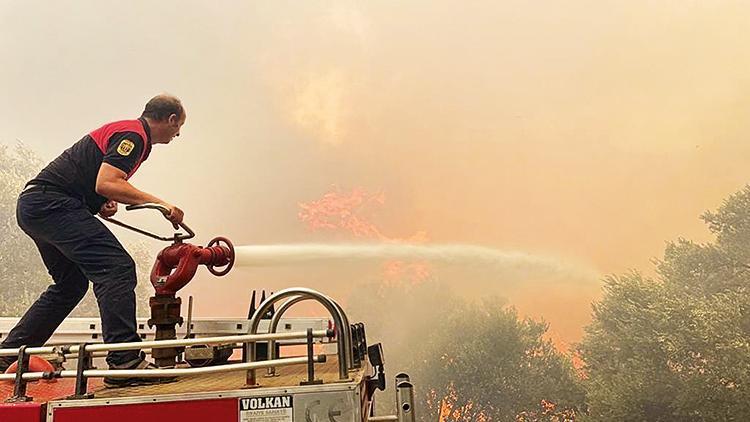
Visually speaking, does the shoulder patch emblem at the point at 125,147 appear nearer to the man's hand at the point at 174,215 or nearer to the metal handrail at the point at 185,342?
the man's hand at the point at 174,215

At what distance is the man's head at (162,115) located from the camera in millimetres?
4406

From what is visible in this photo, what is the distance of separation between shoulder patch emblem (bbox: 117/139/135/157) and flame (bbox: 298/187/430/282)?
875 cm

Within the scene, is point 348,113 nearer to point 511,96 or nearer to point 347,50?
point 347,50

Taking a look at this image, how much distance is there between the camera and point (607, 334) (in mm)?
13656

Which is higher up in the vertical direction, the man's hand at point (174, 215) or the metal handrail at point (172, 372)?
the man's hand at point (174, 215)

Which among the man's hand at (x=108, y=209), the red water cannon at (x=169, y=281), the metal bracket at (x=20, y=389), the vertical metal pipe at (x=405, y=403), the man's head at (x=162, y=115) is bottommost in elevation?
the vertical metal pipe at (x=405, y=403)

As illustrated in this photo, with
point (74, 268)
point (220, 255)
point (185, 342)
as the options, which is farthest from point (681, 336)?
point (185, 342)

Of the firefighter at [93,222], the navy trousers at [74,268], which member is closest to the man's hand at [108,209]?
the firefighter at [93,222]

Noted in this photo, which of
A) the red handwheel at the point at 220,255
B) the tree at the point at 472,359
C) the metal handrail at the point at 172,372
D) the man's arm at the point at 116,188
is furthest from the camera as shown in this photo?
the tree at the point at 472,359

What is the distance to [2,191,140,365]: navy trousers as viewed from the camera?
3.69 m

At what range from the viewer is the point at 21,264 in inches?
583

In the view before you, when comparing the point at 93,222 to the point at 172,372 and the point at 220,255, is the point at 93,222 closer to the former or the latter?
the point at 220,255

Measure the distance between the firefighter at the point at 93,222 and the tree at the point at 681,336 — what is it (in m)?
11.7

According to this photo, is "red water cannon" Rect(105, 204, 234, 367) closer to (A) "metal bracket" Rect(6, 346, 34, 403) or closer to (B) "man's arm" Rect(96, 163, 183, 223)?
(B) "man's arm" Rect(96, 163, 183, 223)
